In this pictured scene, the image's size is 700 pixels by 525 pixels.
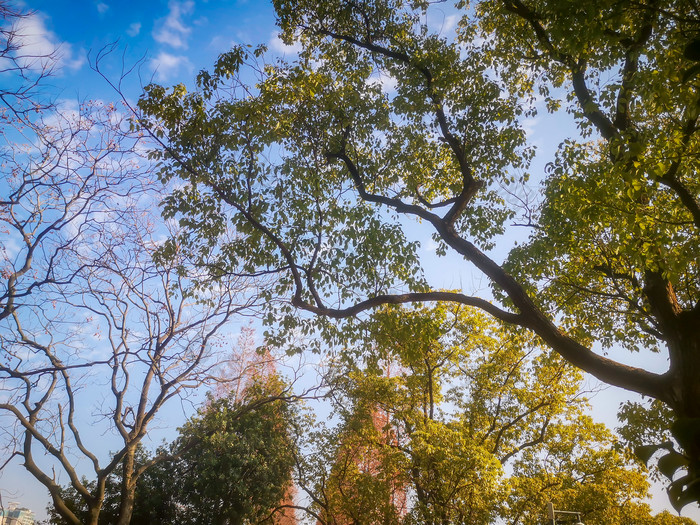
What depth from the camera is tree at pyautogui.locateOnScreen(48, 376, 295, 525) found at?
13344mm

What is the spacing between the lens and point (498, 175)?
871 cm

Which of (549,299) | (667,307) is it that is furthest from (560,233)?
(667,307)

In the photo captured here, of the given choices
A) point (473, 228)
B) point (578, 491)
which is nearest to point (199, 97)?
point (473, 228)

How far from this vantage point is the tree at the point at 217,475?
13.3 metres

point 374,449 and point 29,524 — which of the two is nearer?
point 374,449

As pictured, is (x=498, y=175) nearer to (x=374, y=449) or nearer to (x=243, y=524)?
(x=374, y=449)

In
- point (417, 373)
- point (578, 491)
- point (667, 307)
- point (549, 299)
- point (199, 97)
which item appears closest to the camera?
point (667, 307)

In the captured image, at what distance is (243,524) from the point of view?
13.8 meters

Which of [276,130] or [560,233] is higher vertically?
[276,130]

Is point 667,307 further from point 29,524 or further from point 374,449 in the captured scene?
point 29,524

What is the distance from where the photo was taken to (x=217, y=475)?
43.7 ft

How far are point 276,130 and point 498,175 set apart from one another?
4.49 m

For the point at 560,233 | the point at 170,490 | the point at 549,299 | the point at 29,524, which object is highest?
the point at 560,233

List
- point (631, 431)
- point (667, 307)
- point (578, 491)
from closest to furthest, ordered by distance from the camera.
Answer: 1. point (667, 307)
2. point (631, 431)
3. point (578, 491)
